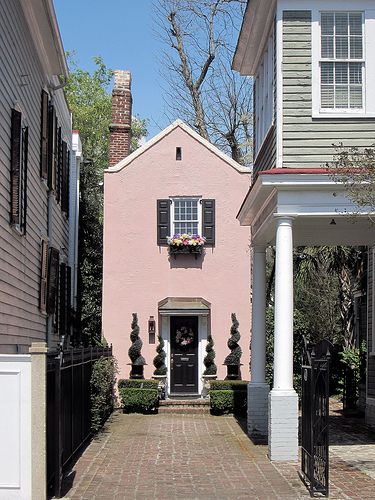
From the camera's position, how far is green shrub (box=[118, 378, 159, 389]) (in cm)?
2078

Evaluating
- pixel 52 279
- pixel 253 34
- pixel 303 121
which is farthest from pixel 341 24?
pixel 52 279

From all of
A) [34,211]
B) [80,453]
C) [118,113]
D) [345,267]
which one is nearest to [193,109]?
[118,113]

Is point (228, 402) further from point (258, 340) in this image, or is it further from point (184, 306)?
point (258, 340)

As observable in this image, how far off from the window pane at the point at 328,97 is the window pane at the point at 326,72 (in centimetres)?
10

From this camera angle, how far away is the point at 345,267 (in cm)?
2302

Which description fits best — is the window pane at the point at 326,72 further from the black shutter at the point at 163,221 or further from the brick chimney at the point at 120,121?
the brick chimney at the point at 120,121

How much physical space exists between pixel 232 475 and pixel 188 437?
4756 millimetres

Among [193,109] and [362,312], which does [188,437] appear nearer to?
[362,312]

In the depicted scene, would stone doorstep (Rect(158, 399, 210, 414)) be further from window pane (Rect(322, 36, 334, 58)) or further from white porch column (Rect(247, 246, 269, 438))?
window pane (Rect(322, 36, 334, 58))

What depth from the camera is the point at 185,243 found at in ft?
74.3

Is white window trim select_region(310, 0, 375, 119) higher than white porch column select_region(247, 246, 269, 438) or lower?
higher

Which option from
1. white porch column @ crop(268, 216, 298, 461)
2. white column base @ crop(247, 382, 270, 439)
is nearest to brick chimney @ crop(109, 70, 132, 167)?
→ white column base @ crop(247, 382, 270, 439)

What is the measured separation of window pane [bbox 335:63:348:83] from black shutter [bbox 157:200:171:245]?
33.9 ft

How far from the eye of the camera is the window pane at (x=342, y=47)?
42.9 ft
